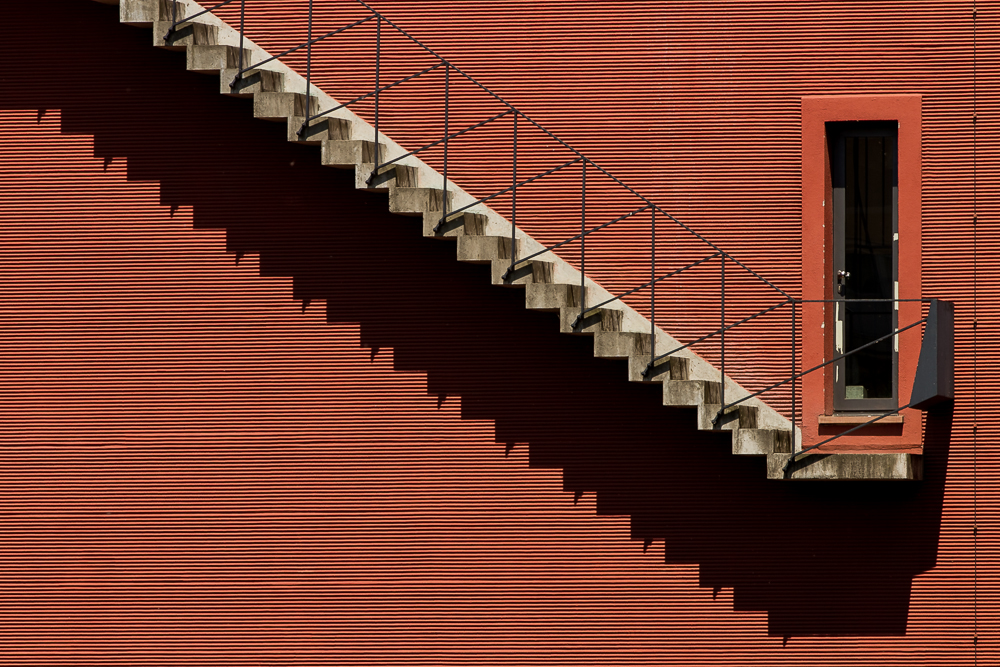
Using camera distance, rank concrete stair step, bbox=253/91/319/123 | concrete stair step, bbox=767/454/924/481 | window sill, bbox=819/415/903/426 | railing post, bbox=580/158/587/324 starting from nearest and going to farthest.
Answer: concrete stair step, bbox=767/454/924/481
railing post, bbox=580/158/587/324
window sill, bbox=819/415/903/426
concrete stair step, bbox=253/91/319/123

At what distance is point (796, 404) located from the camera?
34.3ft

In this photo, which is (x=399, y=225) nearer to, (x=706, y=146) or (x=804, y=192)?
(x=706, y=146)

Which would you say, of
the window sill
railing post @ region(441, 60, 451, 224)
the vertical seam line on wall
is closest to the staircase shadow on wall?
the vertical seam line on wall

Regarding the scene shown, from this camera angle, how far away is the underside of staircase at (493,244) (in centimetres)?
964

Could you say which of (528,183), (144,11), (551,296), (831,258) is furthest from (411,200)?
(831,258)

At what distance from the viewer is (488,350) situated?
10758 millimetres

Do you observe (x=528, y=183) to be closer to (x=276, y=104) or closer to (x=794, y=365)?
(x=276, y=104)

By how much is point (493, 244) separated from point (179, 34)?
3516 mm

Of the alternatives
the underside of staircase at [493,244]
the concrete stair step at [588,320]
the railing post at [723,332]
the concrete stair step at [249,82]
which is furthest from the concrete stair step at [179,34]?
the railing post at [723,332]

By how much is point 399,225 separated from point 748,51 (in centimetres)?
365

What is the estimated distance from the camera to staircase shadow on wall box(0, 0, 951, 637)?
10.3 meters

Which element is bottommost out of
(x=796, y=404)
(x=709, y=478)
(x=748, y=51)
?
(x=709, y=478)

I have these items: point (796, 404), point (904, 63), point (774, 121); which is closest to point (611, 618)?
point (796, 404)

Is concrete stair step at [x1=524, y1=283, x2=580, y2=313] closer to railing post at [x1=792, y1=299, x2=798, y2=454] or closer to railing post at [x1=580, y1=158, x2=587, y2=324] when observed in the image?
railing post at [x1=580, y1=158, x2=587, y2=324]
